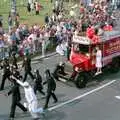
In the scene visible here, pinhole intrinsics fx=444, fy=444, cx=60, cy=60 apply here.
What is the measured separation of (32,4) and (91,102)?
21582mm

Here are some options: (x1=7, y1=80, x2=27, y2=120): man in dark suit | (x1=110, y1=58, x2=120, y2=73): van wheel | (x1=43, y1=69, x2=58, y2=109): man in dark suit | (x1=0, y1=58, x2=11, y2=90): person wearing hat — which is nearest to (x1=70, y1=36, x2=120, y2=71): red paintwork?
(x1=110, y1=58, x2=120, y2=73): van wheel

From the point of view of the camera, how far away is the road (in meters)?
17.8

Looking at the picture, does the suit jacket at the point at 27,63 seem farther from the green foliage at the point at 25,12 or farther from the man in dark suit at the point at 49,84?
the green foliage at the point at 25,12

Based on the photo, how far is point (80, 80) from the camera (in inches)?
829

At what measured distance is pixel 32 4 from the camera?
3966 cm

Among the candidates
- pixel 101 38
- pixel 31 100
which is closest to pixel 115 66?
pixel 101 38

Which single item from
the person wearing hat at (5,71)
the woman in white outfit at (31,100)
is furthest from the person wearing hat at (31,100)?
the person wearing hat at (5,71)

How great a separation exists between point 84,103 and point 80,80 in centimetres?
189

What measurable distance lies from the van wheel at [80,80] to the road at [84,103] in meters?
0.24

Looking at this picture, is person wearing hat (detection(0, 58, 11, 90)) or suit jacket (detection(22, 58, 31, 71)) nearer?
person wearing hat (detection(0, 58, 11, 90))

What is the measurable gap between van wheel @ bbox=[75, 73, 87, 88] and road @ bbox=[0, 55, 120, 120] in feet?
0.78

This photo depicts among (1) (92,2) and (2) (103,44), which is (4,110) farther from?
(1) (92,2)

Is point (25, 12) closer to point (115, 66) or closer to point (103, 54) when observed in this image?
point (115, 66)

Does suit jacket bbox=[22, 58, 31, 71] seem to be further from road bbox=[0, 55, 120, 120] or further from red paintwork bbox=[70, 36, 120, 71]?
red paintwork bbox=[70, 36, 120, 71]
